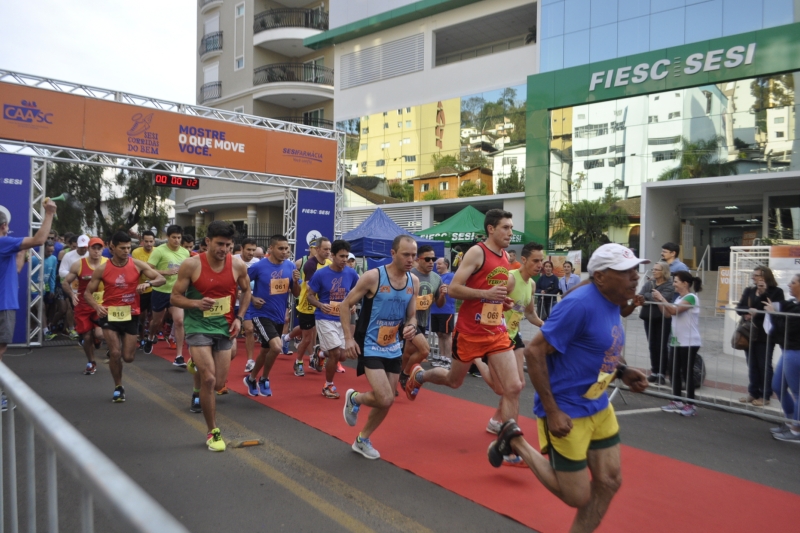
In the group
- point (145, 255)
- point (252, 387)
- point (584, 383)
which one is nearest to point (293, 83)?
point (145, 255)

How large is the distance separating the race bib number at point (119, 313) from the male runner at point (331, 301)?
2.22 metres

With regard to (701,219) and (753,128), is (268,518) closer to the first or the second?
(753,128)

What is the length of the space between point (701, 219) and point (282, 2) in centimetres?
2584

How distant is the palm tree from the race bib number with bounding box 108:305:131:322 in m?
18.8

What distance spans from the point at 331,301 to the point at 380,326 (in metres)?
2.44

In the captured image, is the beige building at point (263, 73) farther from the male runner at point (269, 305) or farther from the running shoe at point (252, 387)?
the running shoe at point (252, 387)

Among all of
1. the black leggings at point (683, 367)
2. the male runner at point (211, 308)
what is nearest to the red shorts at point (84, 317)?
the male runner at point (211, 308)

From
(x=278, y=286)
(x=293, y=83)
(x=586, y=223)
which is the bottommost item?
(x=278, y=286)

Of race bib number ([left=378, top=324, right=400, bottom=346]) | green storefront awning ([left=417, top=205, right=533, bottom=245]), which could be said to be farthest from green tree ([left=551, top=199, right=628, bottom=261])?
race bib number ([left=378, top=324, right=400, bottom=346])

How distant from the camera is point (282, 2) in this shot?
114ft

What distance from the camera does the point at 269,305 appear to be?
26.0 feet

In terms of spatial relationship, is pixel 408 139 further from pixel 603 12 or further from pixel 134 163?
pixel 134 163

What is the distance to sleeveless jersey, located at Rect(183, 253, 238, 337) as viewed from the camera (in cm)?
559

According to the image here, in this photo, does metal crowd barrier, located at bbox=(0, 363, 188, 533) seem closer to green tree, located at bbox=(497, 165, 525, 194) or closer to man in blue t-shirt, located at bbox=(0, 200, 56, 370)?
man in blue t-shirt, located at bbox=(0, 200, 56, 370)
